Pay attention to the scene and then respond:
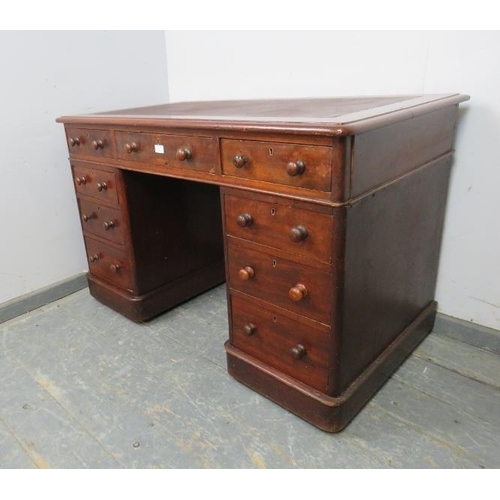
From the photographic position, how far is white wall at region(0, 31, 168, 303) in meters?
1.77

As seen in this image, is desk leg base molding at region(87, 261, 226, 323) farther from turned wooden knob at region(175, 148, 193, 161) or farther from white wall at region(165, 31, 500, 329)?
white wall at region(165, 31, 500, 329)

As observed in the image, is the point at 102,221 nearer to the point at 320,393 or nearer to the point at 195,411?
the point at 195,411

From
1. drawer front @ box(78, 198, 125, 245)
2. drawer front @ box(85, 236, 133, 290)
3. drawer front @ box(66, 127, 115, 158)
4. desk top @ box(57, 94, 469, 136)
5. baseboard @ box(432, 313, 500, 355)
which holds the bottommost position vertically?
baseboard @ box(432, 313, 500, 355)

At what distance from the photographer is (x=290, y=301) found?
120 cm

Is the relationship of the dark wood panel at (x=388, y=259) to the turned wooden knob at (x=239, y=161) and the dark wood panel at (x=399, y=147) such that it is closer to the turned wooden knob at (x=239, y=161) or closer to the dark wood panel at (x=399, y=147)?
the dark wood panel at (x=399, y=147)

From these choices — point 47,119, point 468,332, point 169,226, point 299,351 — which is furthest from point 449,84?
point 47,119

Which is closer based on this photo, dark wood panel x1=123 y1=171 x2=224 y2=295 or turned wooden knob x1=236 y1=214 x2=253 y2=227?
turned wooden knob x1=236 y1=214 x2=253 y2=227

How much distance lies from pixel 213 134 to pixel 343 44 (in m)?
0.72

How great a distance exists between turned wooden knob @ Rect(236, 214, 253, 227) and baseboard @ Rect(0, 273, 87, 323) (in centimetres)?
124

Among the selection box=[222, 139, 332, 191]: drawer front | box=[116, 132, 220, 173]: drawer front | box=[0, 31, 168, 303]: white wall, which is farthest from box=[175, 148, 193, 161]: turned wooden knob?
box=[0, 31, 168, 303]: white wall

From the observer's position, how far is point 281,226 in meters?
1.13

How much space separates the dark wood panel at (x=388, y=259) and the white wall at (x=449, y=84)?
8 cm

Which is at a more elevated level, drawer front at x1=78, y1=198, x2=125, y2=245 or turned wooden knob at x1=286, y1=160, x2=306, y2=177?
turned wooden knob at x1=286, y1=160, x2=306, y2=177

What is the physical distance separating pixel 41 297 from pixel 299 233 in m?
1.44
